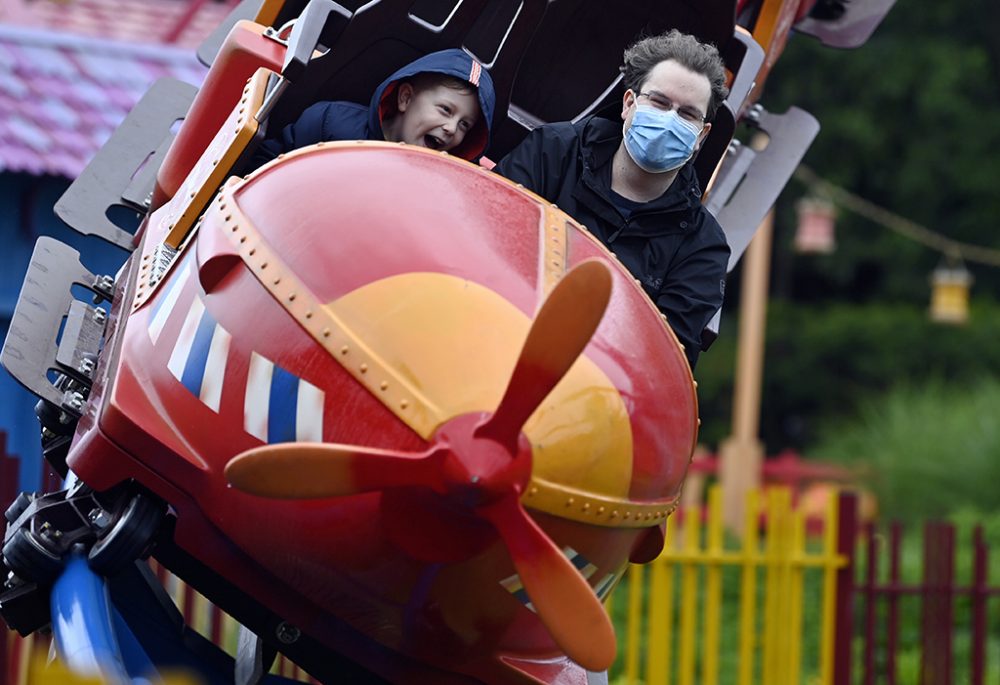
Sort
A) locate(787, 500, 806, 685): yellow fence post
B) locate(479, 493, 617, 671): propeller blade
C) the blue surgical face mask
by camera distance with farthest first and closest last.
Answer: locate(787, 500, 806, 685): yellow fence post, the blue surgical face mask, locate(479, 493, 617, 671): propeller blade

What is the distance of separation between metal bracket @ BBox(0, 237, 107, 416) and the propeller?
1.22m

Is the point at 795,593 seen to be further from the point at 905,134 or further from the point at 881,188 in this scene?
the point at 905,134

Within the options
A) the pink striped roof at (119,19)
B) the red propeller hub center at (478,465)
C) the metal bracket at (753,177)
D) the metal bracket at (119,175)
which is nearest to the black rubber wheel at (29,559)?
the red propeller hub center at (478,465)

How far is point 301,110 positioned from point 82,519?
4.62ft

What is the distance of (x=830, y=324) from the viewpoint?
80.3 ft

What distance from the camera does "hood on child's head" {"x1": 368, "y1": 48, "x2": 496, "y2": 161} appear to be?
153 inches

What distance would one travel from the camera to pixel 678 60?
12.2 feet

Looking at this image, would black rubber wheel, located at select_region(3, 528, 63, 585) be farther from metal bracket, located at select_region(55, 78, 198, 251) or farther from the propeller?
metal bracket, located at select_region(55, 78, 198, 251)

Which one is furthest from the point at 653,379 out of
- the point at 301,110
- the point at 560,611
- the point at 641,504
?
the point at 301,110

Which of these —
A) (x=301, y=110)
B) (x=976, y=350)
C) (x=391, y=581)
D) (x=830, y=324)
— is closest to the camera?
(x=391, y=581)

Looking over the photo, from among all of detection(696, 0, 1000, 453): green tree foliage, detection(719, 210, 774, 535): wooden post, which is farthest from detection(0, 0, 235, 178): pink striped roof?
detection(696, 0, 1000, 453): green tree foliage

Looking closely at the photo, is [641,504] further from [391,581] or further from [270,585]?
[270,585]

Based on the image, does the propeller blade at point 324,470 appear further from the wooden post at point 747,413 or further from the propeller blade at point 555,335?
the wooden post at point 747,413

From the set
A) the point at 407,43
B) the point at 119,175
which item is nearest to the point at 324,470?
the point at 407,43
